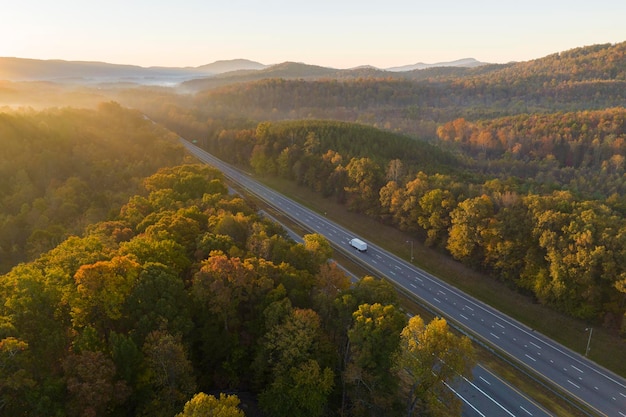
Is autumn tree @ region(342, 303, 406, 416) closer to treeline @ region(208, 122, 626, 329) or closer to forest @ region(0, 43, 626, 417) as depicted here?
forest @ region(0, 43, 626, 417)

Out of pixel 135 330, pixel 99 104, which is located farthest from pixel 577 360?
pixel 99 104

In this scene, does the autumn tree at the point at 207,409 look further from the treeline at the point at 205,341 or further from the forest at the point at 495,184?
the forest at the point at 495,184

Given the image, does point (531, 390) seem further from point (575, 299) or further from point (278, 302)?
point (278, 302)

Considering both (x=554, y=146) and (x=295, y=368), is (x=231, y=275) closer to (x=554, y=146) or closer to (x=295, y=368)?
(x=295, y=368)

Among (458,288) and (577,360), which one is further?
(458,288)

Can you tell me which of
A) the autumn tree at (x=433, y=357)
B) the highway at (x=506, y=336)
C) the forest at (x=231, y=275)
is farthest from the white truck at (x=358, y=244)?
the autumn tree at (x=433, y=357)

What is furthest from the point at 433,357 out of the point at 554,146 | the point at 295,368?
the point at 554,146
